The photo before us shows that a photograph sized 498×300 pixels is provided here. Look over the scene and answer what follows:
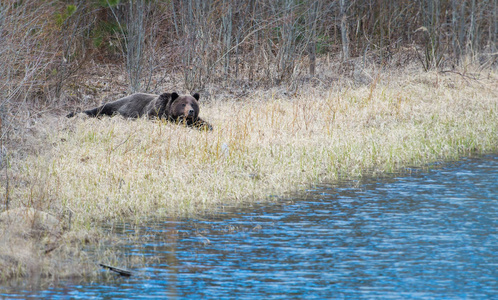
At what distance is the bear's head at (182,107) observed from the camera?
1213 centimetres

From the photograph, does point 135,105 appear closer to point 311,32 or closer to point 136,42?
point 136,42

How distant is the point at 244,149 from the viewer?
9.91 metres

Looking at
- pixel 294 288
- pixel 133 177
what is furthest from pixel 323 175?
pixel 294 288

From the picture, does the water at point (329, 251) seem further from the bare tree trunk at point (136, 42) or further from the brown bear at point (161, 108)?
the bare tree trunk at point (136, 42)

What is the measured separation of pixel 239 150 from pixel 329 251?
14.2 feet

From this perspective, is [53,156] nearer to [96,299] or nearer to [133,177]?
[133,177]

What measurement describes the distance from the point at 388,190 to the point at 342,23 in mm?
12885

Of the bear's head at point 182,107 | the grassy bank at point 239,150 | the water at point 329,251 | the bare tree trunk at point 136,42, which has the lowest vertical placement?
the water at point 329,251

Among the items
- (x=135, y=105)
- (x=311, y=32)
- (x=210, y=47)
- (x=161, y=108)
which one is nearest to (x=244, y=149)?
(x=161, y=108)

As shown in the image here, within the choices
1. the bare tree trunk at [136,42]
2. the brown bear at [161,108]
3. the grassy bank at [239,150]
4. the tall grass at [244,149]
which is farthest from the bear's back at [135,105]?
the bare tree trunk at [136,42]

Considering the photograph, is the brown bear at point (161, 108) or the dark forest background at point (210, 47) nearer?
the brown bear at point (161, 108)

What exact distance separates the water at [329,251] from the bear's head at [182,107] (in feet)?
14.4

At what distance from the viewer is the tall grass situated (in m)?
7.65

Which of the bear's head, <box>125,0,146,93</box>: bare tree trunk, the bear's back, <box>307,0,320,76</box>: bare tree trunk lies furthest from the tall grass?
<box>307,0,320,76</box>: bare tree trunk
